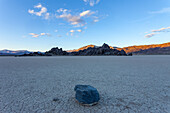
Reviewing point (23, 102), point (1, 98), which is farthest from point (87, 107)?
point (1, 98)

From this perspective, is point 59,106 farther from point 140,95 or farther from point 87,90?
point 140,95

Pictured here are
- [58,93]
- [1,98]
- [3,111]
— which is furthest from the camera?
[58,93]

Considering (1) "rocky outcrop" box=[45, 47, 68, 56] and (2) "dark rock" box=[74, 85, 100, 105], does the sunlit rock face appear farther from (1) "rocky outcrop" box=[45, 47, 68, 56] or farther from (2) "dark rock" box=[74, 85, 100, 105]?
(2) "dark rock" box=[74, 85, 100, 105]

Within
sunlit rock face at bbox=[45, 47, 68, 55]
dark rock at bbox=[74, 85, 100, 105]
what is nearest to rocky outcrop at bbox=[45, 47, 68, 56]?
sunlit rock face at bbox=[45, 47, 68, 55]

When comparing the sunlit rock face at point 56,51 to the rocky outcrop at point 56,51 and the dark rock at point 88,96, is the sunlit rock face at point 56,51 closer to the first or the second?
the rocky outcrop at point 56,51

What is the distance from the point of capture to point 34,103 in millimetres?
3283

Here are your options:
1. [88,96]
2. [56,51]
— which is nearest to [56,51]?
[56,51]

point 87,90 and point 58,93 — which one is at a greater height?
point 87,90

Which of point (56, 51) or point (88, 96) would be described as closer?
point (88, 96)

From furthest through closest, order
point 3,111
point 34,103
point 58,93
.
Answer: point 58,93
point 34,103
point 3,111

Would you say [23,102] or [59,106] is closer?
[59,106]

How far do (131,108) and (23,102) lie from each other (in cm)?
351

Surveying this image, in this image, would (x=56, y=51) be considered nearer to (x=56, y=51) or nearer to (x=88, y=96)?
(x=56, y=51)

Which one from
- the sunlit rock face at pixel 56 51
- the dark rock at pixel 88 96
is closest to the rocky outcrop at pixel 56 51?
the sunlit rock face at pixel 56 51
